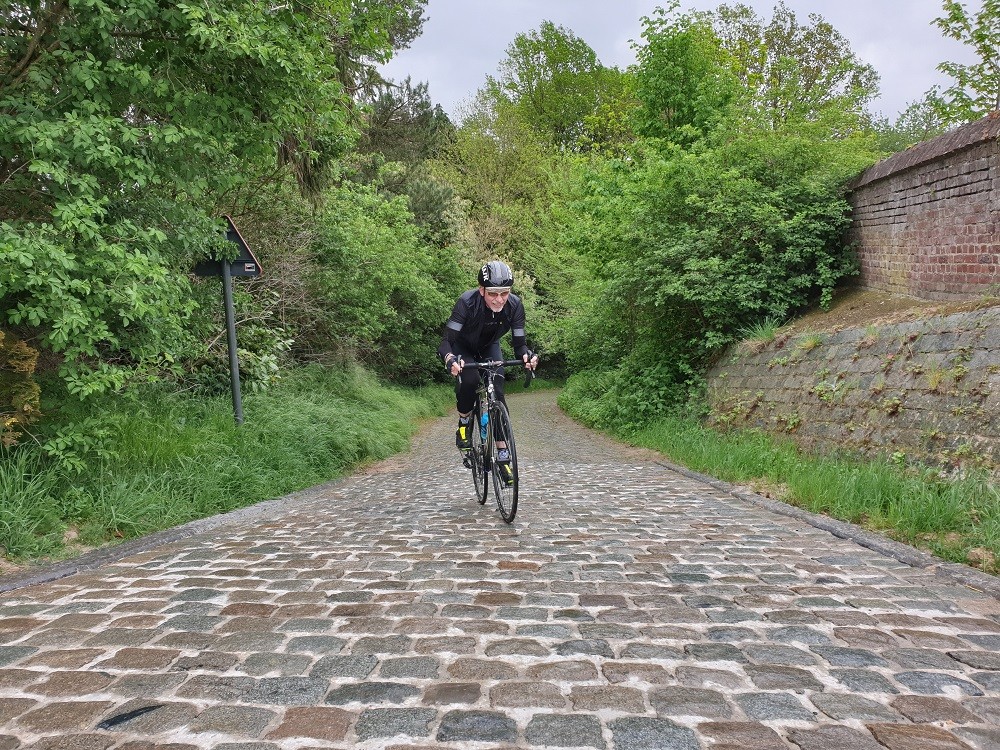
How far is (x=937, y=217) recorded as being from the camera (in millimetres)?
8336

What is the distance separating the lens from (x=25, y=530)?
4.63m

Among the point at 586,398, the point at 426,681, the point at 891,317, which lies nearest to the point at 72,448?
the point at 426,681

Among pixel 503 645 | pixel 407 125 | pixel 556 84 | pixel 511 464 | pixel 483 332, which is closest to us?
pixel 503 645

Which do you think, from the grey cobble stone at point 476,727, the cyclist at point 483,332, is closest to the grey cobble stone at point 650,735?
the grey cobble stone at point 476,727

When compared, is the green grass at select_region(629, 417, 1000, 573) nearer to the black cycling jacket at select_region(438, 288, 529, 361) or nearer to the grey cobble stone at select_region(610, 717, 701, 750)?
the grey cobble stone at select_region(610, 717, 701, 750)

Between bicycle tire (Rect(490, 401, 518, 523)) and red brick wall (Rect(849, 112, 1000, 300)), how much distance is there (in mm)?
5692

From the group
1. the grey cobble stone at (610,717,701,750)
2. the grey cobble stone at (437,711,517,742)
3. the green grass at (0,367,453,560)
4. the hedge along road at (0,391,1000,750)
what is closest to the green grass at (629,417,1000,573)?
the hedge along road at (0,391,1000,750)

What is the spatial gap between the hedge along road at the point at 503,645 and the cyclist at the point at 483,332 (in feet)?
4.98

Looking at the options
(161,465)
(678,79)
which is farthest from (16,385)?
(678,79)

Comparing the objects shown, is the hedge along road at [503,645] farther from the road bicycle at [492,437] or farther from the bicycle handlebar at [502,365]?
the bicycle handlebar at [502,365]

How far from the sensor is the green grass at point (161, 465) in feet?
16.2

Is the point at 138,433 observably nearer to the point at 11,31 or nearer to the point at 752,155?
the point at 11,31

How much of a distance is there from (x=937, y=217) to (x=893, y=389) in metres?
3.01

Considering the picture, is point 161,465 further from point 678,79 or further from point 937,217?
point 678,79
